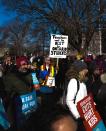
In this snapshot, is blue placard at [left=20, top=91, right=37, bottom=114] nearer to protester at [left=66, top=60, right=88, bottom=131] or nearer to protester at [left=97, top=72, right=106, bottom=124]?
protester at [left=66, top=60, right=88, bottom=131]

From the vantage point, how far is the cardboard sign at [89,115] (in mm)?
5836

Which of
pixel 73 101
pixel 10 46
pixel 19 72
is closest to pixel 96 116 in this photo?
pixel 73 101

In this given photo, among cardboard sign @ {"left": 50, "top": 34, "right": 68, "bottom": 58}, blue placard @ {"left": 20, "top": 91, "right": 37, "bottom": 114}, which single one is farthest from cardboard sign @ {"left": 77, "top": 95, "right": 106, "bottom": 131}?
cardboard sign @ {"left": 50, "top": 34, "right": 68, "bottom": 58}

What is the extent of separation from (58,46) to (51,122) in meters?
13.9

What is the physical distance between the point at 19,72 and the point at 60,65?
9.89 metres

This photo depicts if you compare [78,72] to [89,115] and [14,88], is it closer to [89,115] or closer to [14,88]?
[89,115]

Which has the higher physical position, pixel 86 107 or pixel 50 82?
pixel 86 107

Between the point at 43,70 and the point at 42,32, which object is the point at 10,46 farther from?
the point at 43,70

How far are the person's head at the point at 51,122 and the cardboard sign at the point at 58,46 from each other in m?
13.6

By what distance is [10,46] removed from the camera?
309 ft

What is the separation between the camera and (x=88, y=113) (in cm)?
609

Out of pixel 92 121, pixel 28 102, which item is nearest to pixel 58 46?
pixel 28 102

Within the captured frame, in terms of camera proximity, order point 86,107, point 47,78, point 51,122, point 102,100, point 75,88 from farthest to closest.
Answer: point 47,78 → point 102,100 → point 75,88 → point 86,107 → point 51,122

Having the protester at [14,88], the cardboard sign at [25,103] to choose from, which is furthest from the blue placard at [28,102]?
the protester at [14,88]
